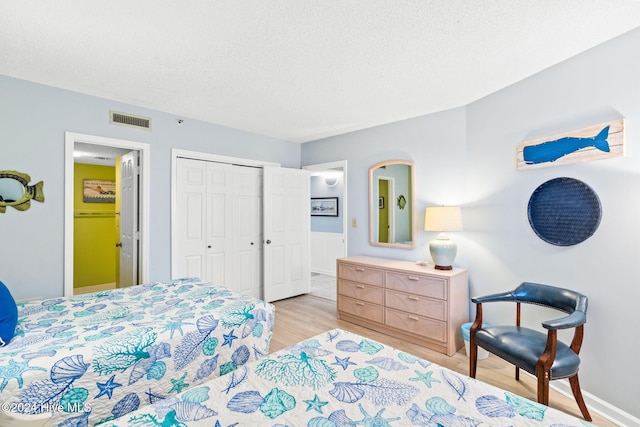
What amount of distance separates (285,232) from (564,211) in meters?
3.32

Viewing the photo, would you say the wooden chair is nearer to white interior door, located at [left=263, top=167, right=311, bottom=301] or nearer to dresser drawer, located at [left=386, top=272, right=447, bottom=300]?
dresser drawer, located at [left=386, top=272, right=447, bottom=300]

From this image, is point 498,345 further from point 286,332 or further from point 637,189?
point 286,332

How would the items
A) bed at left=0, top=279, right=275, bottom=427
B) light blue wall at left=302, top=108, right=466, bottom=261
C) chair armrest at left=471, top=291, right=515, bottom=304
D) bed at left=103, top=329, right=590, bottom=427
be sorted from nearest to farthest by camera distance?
bed at left=103, top=329, right=590, bottom=427 < bed at left=0, top=279, right=275, bottom=427 < chair armrest at left=471, top=291, right=515, bottom=304 < light blue wall at left=302, top=108, right=466, bottom=261

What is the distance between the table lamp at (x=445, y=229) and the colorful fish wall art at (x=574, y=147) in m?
0.72

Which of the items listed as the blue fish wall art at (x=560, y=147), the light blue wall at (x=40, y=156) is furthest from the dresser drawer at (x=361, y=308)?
the light blue wall at (x=40, y=156)

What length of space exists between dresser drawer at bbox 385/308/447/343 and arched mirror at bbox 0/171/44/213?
353 centimetres

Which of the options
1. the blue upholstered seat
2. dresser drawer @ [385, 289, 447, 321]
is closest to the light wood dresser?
dresser drawer @ [385, 289, 447, 321]

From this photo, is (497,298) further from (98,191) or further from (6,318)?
(98,191)

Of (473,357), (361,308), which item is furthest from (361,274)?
(473,357)

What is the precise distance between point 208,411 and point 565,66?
310cm

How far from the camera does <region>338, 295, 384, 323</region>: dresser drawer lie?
3402mm

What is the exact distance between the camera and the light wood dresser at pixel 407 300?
2900 millimetres

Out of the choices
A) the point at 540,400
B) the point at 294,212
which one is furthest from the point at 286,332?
the point at 540,400

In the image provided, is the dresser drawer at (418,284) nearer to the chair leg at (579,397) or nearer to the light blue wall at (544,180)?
the light blue wall at (544,180)
